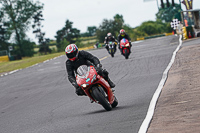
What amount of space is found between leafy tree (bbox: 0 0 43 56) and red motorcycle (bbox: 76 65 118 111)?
2942 inches

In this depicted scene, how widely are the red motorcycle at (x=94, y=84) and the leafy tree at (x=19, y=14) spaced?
7472 centimetres

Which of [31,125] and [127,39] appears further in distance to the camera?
[127,39]

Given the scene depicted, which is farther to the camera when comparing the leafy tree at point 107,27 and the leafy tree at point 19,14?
the leafy tree at point 107,27

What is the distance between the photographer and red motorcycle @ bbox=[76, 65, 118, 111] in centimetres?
927

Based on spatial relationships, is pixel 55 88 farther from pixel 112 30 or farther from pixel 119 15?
pixel 119 15

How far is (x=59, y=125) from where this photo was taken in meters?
8.59

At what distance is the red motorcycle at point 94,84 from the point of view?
9.27 metres

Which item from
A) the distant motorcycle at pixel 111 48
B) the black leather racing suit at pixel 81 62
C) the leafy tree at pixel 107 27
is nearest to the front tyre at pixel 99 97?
the black leather racing suit at pixel 81 62

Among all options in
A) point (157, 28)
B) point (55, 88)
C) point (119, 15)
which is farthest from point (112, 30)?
point (55, 88)

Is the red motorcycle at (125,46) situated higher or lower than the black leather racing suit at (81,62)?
lower

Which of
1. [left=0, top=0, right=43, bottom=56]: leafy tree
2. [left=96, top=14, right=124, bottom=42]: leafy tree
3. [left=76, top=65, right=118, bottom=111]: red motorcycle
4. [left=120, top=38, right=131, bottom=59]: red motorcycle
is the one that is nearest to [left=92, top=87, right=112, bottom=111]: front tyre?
[left=76, top=65, right=118, bottom=111]: red motorcycle

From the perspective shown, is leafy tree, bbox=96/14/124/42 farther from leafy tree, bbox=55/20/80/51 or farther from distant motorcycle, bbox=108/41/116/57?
distant motorcycle, bbox=108/41/116/57

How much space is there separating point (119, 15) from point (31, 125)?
622ft

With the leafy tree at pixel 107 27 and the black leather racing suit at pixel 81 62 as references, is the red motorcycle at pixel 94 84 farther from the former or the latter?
the leafy tree at pixel 107 27
